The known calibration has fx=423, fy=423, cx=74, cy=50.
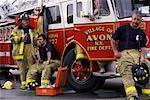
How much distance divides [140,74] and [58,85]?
277cm

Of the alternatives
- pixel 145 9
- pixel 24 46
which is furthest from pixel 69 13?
pixel 145 9

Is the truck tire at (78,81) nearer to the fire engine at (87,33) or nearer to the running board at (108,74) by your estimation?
the fire engine at (87,33)

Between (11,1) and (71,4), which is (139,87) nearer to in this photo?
(71,4)

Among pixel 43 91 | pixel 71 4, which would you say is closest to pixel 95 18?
pixel 71 4

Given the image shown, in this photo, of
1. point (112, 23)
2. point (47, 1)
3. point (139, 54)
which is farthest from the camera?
point (47, 1)

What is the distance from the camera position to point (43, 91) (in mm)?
9172

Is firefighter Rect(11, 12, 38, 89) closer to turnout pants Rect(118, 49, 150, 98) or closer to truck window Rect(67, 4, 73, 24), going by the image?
truck window Rect(67, 4, 73, 24)

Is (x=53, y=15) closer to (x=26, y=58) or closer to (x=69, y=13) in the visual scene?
(x=69, y=13)

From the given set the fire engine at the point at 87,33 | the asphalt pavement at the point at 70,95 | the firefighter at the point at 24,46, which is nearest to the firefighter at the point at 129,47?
the fire engine at the point at 87,33

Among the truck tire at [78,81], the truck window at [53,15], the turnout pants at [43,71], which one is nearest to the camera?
the truck tire at [78,81]

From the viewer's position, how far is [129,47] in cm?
707

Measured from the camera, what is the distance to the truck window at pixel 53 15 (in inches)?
417

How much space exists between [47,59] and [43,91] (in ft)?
3.60

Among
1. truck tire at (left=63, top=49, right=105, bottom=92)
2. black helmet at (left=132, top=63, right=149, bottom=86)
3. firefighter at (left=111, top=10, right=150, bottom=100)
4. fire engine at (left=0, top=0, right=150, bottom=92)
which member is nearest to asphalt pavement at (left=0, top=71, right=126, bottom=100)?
truck tire at (left=63, top=49, right=105, bottom=92)
